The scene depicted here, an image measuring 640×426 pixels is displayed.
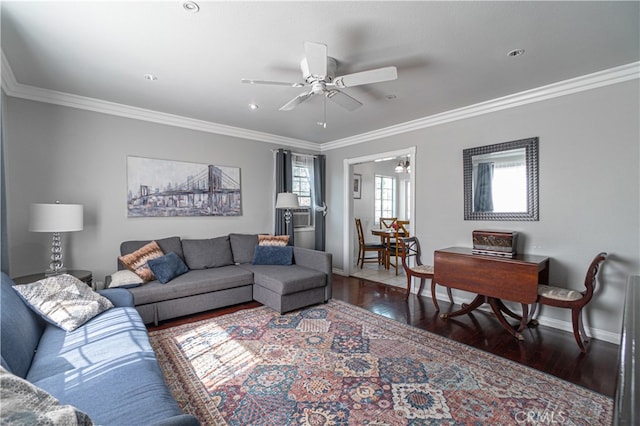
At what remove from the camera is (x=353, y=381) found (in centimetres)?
200

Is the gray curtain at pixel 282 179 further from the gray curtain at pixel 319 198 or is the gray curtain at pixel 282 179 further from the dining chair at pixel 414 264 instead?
the dining chair at pixel 414 264

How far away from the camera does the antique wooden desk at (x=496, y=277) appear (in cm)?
260

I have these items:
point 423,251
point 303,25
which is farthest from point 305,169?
point 303,25

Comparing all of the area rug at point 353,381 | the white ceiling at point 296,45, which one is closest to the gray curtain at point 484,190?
the white ceiling at point 296,45

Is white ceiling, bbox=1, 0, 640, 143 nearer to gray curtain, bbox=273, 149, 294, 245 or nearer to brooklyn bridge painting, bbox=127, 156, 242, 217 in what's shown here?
brooklyn bridge painting, bbox=127, 156, 242, 217

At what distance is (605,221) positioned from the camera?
264cm

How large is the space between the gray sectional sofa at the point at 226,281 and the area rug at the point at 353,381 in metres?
0.32

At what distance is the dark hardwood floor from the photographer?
2.11 m

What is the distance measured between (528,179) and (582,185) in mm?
440

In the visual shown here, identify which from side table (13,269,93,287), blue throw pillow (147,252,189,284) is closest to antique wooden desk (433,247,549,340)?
blue throw pillow (147,252,189,284)

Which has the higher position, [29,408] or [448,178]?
[448,178]

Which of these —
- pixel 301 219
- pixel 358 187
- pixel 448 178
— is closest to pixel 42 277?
pixel 301 219

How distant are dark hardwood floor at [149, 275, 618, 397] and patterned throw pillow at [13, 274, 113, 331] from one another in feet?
3.05

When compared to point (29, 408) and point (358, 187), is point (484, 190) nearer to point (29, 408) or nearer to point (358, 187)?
point (358, 187)
